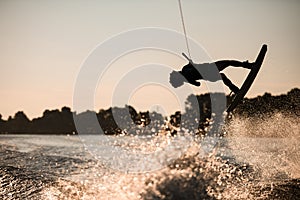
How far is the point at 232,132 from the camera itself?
721 inches

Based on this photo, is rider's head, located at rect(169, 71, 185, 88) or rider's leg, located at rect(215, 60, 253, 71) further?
rider's leg, located at rect(215, 60, 253, 71)

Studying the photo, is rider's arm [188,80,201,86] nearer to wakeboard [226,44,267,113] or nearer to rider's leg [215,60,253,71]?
rider's leg [215,60,253,71]

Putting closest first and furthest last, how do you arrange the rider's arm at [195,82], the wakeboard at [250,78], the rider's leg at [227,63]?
1. the rider's arm at [195,82]
2. the rider's leg at [227,63]
3. the wakeboard at [250,78]

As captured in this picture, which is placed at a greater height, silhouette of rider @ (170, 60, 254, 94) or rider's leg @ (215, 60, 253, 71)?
rider's leg @ (215, 60, 253, 71)

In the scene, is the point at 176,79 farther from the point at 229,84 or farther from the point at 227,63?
the point at 229,84

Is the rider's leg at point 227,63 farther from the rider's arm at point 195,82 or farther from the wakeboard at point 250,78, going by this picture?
the rider's arm at point 195,82

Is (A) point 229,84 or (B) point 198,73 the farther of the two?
(A) point 229,84

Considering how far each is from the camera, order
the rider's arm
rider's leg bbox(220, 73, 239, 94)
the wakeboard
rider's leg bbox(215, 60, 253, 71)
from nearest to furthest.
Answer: the rider's arm < rider's leg bbox(215, 60, 253, 71) < rider's leg bbox(220, 73, 239, 94) < the wakeboard

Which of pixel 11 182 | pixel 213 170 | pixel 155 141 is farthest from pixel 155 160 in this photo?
pixel 11 182

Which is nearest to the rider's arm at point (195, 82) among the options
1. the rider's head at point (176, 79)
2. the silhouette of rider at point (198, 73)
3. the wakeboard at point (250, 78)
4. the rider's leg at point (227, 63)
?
the silhouette of rider at point (198, 73)

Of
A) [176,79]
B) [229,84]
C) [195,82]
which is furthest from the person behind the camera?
[229,84]

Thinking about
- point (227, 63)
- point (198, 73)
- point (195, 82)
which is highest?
point (227, 63)

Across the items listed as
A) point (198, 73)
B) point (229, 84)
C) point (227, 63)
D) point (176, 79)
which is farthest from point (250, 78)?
point (176, 79)

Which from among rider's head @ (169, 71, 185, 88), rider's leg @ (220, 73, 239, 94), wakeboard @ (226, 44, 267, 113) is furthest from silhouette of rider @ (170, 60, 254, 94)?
wakeboard @ (226, 44, 267, 113)
